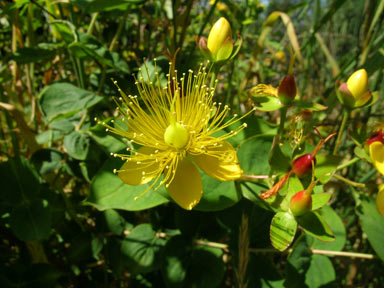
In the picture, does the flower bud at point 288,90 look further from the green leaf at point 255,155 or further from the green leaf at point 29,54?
the green leaf at point 29,54

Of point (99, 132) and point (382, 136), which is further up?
point (382, 136)

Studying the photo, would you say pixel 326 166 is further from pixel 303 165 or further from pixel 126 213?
pixel 126 213

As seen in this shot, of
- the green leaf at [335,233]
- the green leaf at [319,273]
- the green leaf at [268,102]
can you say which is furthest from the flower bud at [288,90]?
the green leaf at [319,273]

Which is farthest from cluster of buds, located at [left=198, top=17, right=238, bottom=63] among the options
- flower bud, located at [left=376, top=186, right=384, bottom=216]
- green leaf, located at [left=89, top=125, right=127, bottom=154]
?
flower bud, located at [left=376, top=186, right=384, bottom=216]

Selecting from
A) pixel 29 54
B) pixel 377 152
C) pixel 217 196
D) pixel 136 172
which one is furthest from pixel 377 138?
pixel 29 54

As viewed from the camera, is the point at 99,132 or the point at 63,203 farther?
the point at 63,203

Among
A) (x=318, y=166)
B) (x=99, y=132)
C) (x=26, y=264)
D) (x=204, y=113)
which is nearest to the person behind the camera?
(x=318, y=166)

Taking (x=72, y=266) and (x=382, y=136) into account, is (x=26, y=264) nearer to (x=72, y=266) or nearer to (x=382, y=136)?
(x=72, y=266)

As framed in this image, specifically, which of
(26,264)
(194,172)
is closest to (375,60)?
(194,172)
